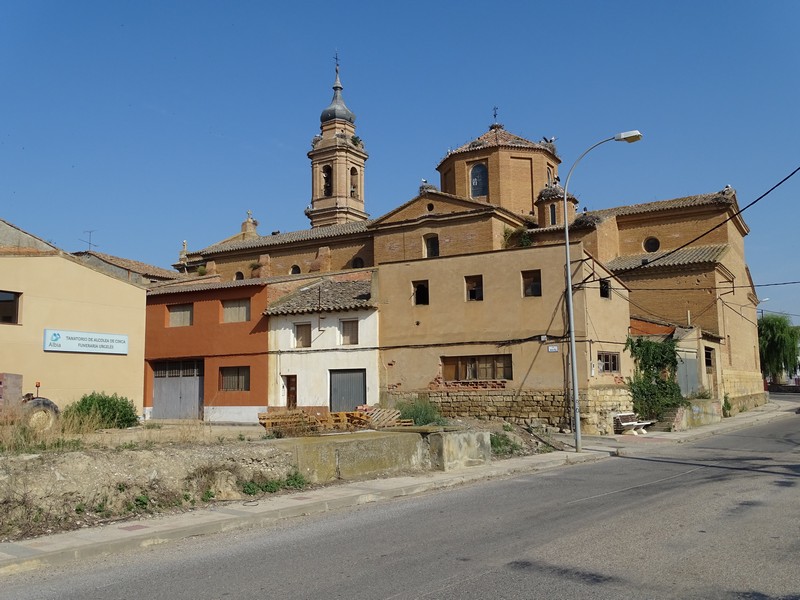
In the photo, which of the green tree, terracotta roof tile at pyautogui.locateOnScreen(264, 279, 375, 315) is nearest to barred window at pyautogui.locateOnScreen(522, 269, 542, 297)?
terracotta roof tile at pyautogui.locateOnScreen(264, 279, 375, 315)

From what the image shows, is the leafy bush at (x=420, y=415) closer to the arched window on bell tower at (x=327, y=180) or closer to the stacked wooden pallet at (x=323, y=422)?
the stacked wooden pallet at (x=323, y=422)

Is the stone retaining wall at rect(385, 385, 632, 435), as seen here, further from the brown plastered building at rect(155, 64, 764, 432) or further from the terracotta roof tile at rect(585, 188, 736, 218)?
the terracotta roof tile at rect(585, 188, 736, 218)

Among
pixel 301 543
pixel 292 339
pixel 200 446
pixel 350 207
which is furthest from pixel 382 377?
pixel 350 207

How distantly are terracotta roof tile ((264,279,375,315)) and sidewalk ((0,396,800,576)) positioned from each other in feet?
44.3

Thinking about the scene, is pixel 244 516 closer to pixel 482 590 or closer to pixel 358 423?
pixel 482 590

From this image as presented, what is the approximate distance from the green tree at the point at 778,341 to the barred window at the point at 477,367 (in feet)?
147

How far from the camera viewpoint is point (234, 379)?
104ft

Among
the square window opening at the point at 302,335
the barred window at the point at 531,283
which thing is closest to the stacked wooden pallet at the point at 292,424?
the barred window at the point at 531,283

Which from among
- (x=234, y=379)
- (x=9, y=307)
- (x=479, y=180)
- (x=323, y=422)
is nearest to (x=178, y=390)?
(x=234, y=379)

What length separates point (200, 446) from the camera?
37.5ft

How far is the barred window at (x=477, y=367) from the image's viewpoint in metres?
26.2

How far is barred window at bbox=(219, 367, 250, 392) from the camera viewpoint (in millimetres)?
31375

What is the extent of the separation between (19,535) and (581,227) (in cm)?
3729

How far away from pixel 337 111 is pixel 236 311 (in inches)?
1357
